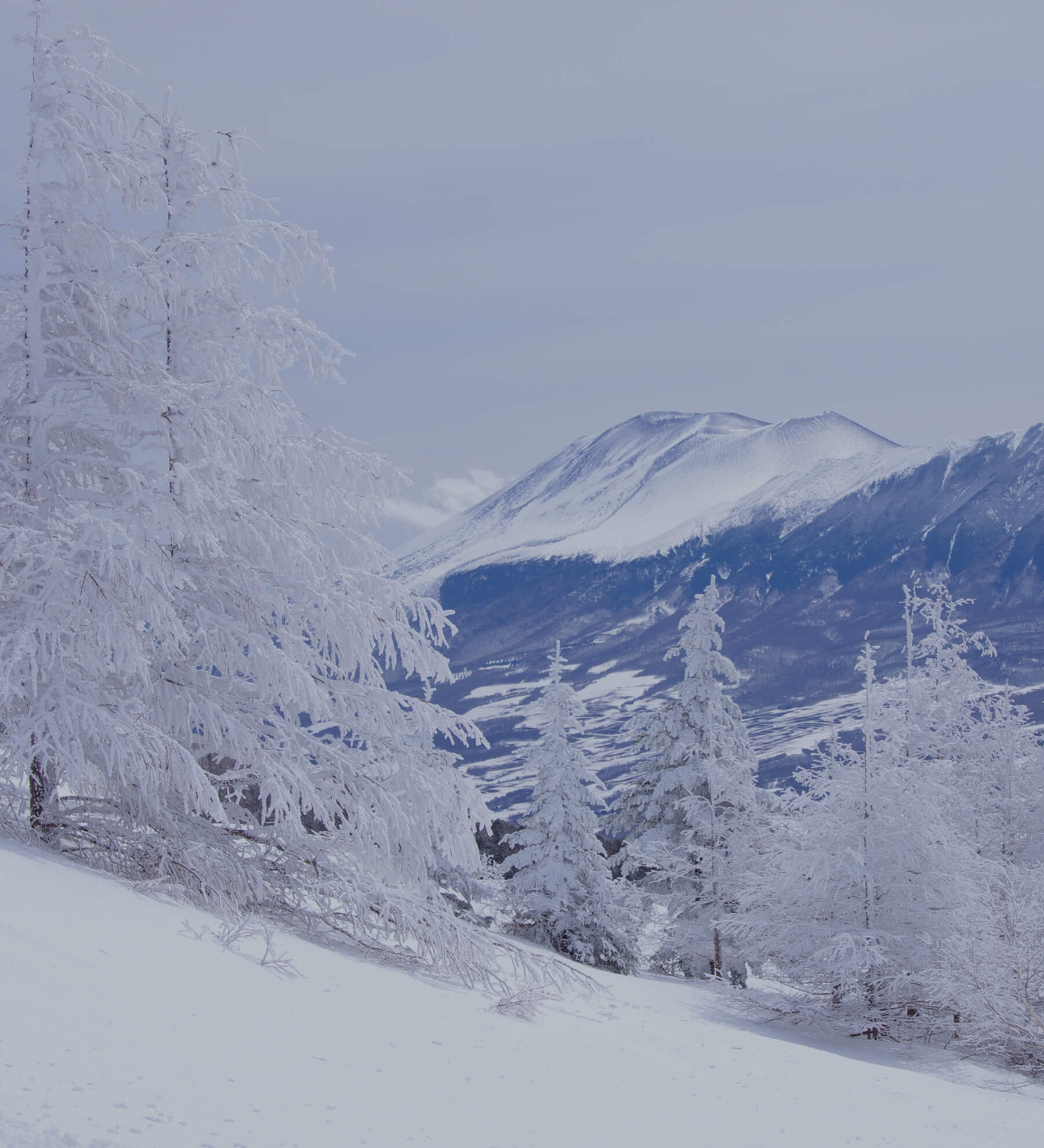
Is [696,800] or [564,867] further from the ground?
[696,800]

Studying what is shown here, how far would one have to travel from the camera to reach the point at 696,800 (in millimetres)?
22375

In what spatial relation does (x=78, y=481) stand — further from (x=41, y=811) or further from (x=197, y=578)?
(x=41, y=811)

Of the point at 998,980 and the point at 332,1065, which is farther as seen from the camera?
the point at 998,980

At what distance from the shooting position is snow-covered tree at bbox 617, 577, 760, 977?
22.0 m

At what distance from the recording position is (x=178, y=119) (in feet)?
30.0

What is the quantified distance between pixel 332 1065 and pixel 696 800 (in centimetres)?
1779

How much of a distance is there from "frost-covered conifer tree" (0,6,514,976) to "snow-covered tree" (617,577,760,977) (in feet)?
45.5

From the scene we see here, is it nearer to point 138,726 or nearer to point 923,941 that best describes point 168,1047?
point 138,726

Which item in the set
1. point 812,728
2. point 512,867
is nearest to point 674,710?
point 512,867

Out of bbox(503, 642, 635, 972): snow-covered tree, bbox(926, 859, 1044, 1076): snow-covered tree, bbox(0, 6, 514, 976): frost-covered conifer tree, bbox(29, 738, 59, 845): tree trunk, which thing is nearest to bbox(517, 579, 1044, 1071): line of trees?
bbox(926, 859, 1044, 1076): snow-covered tree

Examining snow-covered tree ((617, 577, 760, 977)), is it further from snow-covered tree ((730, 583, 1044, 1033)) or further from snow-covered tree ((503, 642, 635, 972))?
snow-covered tree ((730, 583, 1044, 1033))

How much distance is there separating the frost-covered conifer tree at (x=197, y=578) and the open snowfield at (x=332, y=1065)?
905 mm

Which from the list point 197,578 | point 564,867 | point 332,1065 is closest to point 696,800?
point 564,867

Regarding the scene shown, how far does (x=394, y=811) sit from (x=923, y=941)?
37.0ft
